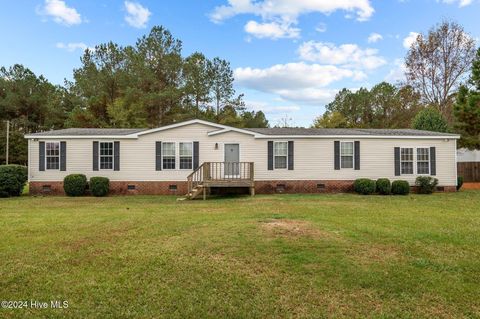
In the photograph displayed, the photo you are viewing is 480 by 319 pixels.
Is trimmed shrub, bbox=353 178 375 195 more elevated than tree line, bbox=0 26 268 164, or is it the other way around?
tree line, bbox=0 26 268 164

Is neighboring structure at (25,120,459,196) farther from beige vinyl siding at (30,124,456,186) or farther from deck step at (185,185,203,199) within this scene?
deck step at (185,185,203,199)

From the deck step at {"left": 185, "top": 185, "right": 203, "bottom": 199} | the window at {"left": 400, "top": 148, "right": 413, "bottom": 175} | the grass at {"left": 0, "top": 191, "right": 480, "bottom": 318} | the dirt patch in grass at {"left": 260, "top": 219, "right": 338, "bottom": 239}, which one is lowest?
the grass at {"left": 0, "top": 191, "right": 480, "bottom": 318}

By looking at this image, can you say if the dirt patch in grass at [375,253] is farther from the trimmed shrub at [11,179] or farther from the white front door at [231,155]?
the trimmed shrub at [11,179]

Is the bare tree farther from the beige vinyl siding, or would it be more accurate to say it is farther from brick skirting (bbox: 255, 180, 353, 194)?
brick skirting (bbox: 255, 180, 353, 194)

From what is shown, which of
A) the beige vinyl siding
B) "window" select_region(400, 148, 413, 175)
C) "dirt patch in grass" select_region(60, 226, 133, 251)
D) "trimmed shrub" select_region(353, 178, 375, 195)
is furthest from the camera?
"window" select_region(400, 148, 413, 175)

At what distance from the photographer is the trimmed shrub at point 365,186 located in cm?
1606

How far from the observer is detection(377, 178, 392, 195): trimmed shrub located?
16.1 m

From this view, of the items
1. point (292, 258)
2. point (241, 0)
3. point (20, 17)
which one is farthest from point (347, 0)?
point (20, 17)

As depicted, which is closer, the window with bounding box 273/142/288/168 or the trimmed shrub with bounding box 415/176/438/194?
the trimmed shrub with bounding box 415/176/438/194

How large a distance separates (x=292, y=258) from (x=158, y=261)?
83.1 inches

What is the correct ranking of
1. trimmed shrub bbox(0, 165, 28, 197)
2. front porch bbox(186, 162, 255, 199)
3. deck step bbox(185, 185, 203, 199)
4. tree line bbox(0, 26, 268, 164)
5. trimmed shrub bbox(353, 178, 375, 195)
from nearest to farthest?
deck step bbox(185, 185, 203, 199)
front porch bbox(186, 162, 255, 199)
trimmed shrub bbox(0, 165, 28, 197)
trimmed shrub bbox(353, 178, 375, 195)
tree line bbox(0, 26, 268, 164)

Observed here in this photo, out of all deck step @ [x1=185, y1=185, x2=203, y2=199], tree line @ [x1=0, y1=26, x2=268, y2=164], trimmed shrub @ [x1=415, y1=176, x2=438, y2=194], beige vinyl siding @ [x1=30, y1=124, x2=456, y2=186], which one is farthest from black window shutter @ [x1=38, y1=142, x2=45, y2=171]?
trimmed shrub @ [x1=415, y1=176, x2=438, y2=194]

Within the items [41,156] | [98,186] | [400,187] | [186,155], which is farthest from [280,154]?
[41,156]

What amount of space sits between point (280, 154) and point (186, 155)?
185 inches
